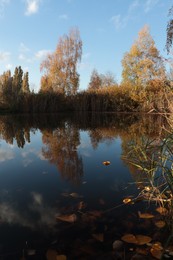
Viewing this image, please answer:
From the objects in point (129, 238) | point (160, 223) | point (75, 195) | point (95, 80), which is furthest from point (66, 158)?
point (95, 80)

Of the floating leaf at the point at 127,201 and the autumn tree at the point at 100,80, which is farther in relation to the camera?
the autumn tree at the point at 100,80

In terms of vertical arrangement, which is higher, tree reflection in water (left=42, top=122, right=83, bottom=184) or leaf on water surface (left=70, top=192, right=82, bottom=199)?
tree reflection in water (left=42, top=122, right=83, bottom=184)

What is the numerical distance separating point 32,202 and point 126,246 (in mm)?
1128

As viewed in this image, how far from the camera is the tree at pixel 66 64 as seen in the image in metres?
23.3

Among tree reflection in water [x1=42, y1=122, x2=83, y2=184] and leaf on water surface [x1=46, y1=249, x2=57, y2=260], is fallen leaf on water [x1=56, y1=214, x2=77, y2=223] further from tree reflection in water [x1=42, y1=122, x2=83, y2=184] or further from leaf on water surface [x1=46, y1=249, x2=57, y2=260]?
tree reflection in water [x1=42, y1=122, x2=83, y2=184]

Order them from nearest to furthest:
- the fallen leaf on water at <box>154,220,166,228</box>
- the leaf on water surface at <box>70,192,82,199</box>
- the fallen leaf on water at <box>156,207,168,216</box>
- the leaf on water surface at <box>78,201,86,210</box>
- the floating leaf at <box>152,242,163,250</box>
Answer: the floating leaf at <box>152,242,163,250</box>, the fallen leaf on water at <box>154,220,166,228</box>, the fallen leaf on water at <box>156,207,168,216</box>, the leaf on water surface at <box>78,201,86,210</box>, the leaf on water surface at <box>70,192,82,199</box>

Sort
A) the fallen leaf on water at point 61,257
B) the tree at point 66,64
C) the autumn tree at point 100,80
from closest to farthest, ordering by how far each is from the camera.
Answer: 1. the fallen leaf on water at point 61,257
2. the tree at point 66,64
3. the autumn tree at point 100,80

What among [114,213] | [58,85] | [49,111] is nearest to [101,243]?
[114,213]

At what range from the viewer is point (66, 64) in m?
23.5

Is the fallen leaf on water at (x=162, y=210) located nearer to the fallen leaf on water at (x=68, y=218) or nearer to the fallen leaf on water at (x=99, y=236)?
the fallen leaf on water at (x=99, y=236)

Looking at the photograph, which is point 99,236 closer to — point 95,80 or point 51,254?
point 51,254

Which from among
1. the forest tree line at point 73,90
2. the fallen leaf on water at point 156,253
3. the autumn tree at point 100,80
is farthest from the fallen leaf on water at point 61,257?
the autumn tree at point 100,80

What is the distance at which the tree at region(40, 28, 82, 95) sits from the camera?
23.3 metres

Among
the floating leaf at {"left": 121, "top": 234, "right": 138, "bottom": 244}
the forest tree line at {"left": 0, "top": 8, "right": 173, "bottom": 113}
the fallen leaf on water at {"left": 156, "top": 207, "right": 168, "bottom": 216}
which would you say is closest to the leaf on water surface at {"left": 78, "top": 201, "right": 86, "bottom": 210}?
the floating leaf at {"left": 121, "top": 234, "right": 138, "bottom": 244}
